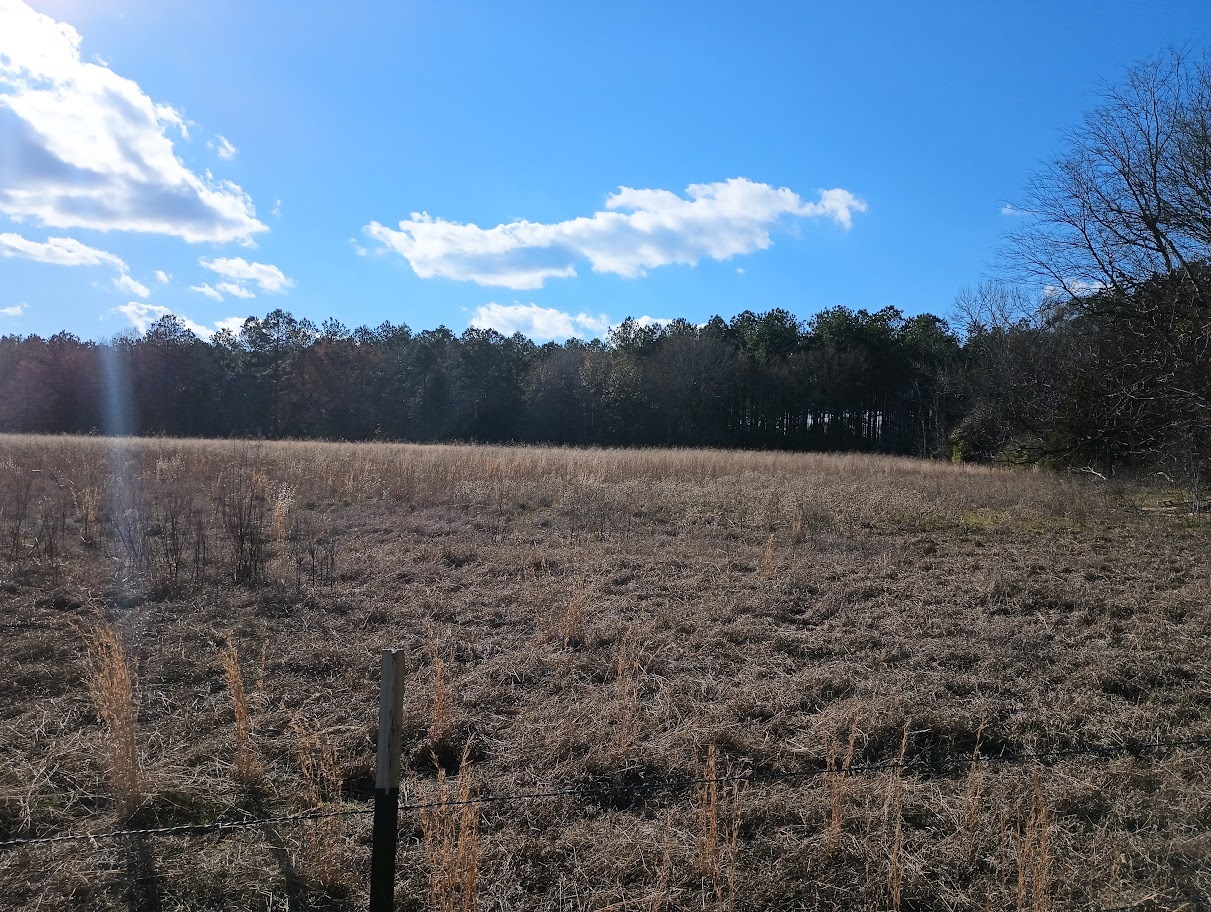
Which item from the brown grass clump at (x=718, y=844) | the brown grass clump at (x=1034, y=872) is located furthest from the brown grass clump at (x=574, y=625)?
the brown grass clump at (x=1034, y=872)

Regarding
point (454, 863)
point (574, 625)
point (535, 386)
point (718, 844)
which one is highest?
point (535, 386)

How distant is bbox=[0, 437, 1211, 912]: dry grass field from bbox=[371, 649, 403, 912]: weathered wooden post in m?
→ 0.38

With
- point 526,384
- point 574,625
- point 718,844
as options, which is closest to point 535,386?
point 526,384

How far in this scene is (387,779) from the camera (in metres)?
1.98

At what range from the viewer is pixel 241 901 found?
2.48 metres

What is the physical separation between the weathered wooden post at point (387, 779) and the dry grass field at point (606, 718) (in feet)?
1.25

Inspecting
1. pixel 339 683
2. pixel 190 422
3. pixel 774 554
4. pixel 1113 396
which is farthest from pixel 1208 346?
pixel 190 422

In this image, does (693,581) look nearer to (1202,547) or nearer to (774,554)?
(774,554)

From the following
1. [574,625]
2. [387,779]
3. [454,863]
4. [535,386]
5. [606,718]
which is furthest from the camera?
[535,386]

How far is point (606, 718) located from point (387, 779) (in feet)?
6.66

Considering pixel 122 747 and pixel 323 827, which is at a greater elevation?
pixel 122 747

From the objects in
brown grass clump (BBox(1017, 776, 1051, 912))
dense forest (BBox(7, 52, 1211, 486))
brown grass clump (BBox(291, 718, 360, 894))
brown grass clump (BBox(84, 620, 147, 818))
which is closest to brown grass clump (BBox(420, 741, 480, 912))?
brown grass clump (BBox(291, 718, 360, 894))

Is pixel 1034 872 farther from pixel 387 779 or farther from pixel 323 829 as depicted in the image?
pixel 323 829

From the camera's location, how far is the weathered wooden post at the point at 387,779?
1947mm
